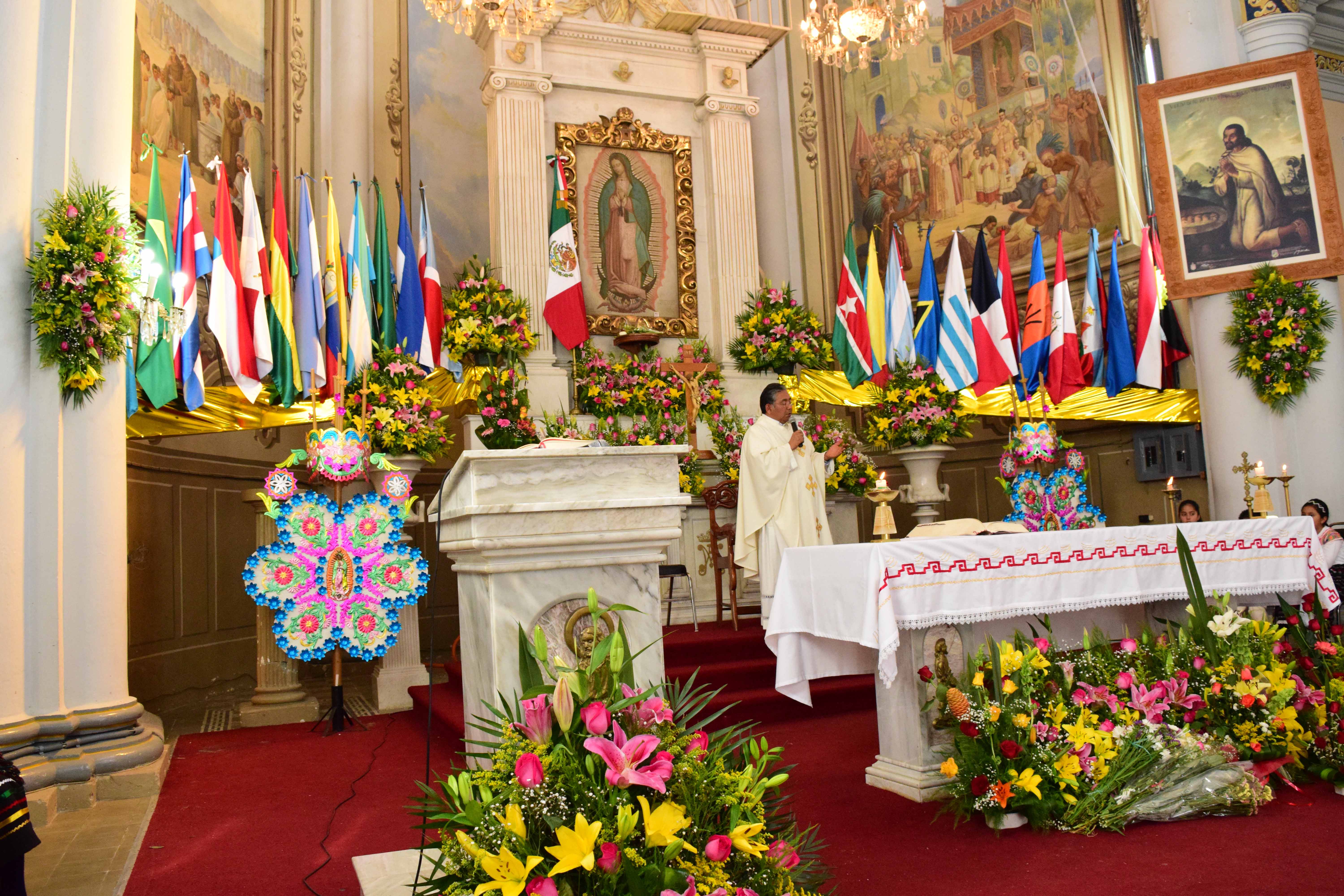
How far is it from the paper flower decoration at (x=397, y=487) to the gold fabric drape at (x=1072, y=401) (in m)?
4.07

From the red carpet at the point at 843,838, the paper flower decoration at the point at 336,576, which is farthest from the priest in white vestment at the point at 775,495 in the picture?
the paper flower decoration at the point at 336,576

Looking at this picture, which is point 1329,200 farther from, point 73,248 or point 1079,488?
point 73,248

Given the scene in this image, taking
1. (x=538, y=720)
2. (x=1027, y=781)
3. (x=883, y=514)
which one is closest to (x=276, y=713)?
(x=883, y=514)

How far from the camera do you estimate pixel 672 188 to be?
10.3 m

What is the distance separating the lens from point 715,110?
10.4 m

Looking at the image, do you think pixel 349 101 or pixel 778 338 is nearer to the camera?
pixel 778 338

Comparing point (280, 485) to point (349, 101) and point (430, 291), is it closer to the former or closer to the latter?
point (430, 291)

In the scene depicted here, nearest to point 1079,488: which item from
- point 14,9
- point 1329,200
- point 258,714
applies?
point 1329,200

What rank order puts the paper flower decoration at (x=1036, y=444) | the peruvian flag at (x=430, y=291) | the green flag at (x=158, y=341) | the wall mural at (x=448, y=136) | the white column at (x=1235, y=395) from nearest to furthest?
the green flag at (x=158, y=341) < the paper flower decoration at (x=1036, y=444) < the white column at (x=1235, y=395) < the peruvian flag at (x=430, y=291) < the wall mural at (x=448, y=136)

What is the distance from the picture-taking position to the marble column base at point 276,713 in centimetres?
719

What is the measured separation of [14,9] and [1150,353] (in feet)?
29.6

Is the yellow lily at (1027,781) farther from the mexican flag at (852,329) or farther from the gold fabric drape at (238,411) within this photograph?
the mexican flag at (852,329)

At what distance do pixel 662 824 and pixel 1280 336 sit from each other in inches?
316

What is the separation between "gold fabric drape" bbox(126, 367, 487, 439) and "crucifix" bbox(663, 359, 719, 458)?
5.58 ft
